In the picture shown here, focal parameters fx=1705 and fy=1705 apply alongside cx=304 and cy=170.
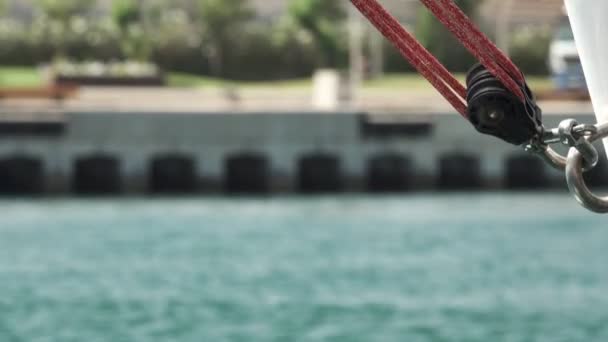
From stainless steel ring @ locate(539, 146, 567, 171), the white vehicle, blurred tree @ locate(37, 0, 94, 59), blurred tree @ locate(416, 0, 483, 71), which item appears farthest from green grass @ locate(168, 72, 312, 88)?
stainless steel ring @ locate(539, 146, 567, 171)

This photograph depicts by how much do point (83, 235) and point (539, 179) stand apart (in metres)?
24.6

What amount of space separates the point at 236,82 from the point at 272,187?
41884 millimetres

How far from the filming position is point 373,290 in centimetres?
4356

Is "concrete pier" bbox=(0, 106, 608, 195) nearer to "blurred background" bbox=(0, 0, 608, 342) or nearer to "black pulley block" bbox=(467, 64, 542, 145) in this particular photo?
"blurred background" bbox=(0, 0, 608, 342)

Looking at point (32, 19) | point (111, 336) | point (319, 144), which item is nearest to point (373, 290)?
point (111, 336)

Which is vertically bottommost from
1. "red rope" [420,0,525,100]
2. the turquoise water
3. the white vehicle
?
the turquoise water

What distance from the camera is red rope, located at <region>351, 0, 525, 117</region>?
9.33 meters

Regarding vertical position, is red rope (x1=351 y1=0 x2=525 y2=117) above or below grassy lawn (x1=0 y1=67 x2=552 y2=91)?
below

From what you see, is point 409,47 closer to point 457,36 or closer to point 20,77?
point 457,36

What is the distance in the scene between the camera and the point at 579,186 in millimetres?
8953

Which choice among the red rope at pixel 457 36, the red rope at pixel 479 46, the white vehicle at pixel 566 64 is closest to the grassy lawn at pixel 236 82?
Answer: the white vehicle at pixel 566 64

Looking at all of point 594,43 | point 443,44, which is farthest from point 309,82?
point 594,43

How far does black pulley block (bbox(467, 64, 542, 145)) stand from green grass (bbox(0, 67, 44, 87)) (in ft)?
311

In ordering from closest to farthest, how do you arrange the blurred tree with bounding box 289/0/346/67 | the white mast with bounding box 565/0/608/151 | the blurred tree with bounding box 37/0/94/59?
the white mast with bounding box 565/0/608/151, the blurred tree with bounding box 37/0/94/59, the blurred tree with bounding box 289/0/346/67
